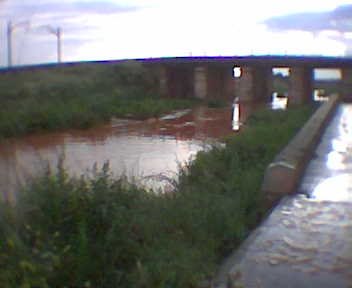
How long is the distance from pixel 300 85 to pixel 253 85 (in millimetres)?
6730

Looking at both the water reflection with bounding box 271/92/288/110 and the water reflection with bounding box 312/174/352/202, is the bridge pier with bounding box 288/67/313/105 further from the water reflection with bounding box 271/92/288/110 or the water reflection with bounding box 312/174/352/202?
the water reflection with bounding box 312/174/352/202

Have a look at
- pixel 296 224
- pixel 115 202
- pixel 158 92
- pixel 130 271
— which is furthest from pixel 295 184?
pixel 158 92

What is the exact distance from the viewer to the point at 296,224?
6.50 m

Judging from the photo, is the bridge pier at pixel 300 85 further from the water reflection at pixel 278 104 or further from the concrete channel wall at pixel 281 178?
the concrete channel wall at pixel 281 178

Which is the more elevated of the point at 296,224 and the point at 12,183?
the point at 12,183

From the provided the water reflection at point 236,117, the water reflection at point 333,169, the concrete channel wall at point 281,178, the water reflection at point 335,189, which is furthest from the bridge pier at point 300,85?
the water reflection at point 335,189

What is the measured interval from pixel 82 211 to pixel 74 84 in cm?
3059

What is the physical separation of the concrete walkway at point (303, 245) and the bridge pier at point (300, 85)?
31.8 meters

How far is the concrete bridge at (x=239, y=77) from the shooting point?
40.6m

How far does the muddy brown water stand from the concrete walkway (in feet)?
8.93

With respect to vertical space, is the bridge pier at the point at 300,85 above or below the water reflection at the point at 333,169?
above

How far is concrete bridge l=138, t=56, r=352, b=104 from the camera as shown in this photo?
40.6 metres

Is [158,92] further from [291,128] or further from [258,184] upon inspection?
[258,184]

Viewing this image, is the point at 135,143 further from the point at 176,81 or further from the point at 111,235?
the point at 176,81
